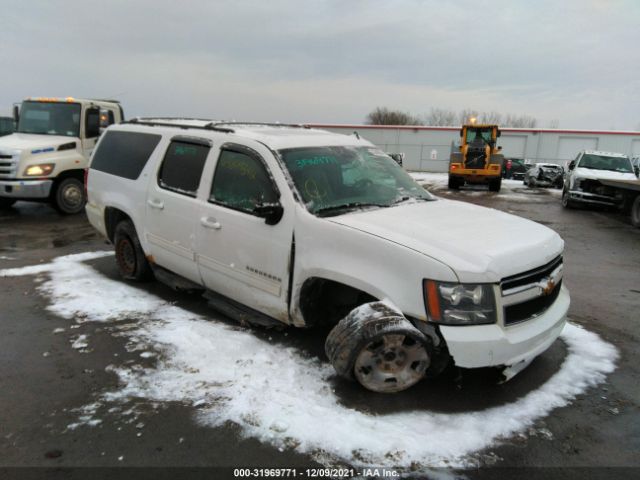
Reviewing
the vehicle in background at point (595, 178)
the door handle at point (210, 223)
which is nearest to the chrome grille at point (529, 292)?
the door handle at point (210, 223)

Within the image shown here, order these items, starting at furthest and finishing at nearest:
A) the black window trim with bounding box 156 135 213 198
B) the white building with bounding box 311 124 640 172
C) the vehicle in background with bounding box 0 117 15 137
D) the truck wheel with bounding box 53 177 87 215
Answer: the white building with bounding box 311 124 640 172, the vehicle in background with bounding box 0 117 15 137, the truck wheel with bounding box 53 177 87 215, the black window trim with bounding box 156 135 213 198

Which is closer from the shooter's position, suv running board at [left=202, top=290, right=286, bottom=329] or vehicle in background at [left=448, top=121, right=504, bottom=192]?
suv running board at [left=202, top=290, right=286, bottom=329]

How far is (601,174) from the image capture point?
14.7 m

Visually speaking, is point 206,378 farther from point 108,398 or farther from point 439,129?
point 439,129

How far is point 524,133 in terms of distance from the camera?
35.3 m

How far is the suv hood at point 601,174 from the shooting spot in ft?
47.6

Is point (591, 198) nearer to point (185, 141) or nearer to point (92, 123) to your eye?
point (185, 141)

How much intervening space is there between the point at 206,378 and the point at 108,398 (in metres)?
0.64

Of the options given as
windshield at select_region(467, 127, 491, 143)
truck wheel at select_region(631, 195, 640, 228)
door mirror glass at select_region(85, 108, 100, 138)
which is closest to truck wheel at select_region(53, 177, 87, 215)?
door mirror glass at select_region(85, 108, 100, 138)

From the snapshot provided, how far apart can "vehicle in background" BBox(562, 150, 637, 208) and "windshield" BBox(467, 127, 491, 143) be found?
5.82 metres

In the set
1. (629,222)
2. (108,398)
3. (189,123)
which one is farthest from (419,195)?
(629,222)

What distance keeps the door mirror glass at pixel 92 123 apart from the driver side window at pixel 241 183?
827 centimetres

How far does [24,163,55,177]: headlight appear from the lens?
9998 mm

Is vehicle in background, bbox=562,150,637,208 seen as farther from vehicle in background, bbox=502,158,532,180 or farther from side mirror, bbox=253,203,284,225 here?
vehicle in background, bbox=502,158,532,180
